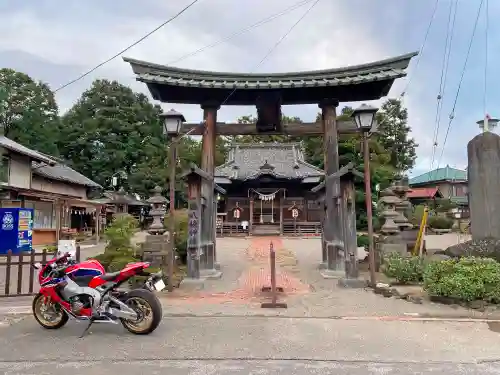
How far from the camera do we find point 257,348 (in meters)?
5.24

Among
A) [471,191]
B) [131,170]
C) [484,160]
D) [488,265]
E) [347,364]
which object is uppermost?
[131,170]

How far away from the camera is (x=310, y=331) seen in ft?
19.9

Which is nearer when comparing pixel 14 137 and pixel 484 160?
pixel 484 160

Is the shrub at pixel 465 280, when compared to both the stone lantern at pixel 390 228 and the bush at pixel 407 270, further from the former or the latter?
the stone lantern at pixel 390 228

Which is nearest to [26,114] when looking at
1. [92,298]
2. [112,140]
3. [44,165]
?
[112,140]

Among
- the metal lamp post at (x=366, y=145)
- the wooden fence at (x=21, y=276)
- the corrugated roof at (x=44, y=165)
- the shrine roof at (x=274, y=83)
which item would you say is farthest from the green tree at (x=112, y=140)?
the metal lamp post at (x=366, y=145)

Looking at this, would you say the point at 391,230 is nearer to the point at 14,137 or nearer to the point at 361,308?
the point at 361,308

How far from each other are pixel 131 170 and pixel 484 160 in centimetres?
3792

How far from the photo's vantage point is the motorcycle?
588 centimetres

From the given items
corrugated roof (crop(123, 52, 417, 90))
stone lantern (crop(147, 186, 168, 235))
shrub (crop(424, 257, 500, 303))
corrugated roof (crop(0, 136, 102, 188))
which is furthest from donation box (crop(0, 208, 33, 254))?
shrub (crop(424, 257, 500, 303))

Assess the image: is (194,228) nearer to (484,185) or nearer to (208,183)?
(208,183)

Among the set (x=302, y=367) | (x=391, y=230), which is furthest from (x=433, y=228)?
(x=302, y=367)

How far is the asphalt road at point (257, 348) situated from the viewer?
4.59 metres

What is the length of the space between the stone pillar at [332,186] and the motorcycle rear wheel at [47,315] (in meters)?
7.22
